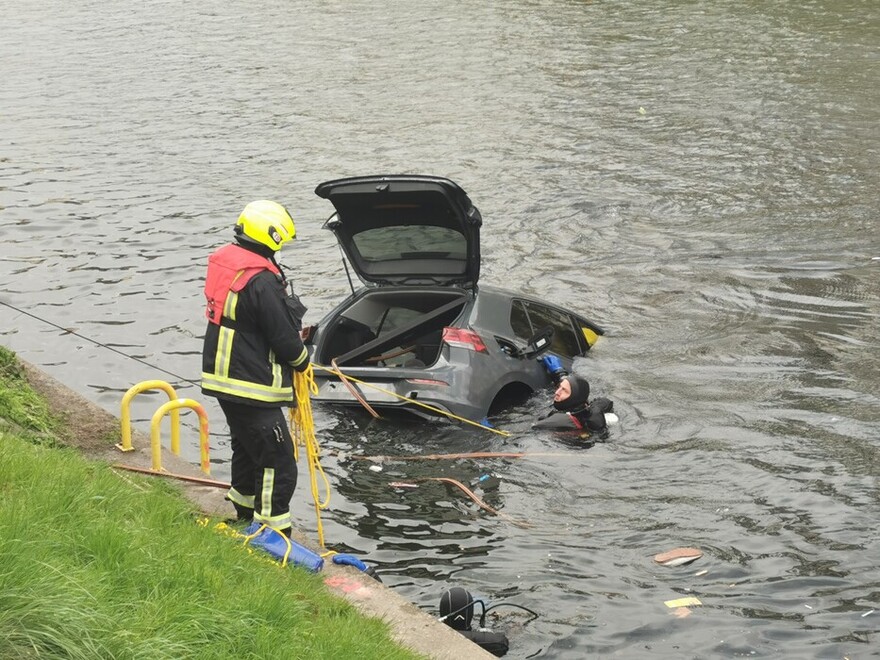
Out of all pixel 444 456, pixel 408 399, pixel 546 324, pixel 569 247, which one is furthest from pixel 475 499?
pixel 569 247

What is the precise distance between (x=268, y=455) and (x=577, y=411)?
396cm

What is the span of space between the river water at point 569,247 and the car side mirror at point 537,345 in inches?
20.6

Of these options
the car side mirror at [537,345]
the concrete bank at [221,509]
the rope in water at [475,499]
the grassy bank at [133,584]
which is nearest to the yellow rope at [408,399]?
the rope in water at [475,499]

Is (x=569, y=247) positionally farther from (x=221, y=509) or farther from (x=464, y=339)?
(x=221, y=509)

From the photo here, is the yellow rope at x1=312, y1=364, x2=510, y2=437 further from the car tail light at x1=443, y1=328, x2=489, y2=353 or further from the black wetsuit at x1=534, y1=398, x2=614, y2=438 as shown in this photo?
the car tail light at x1=443, y1=328, x2=489, y2=353

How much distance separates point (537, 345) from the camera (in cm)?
1131

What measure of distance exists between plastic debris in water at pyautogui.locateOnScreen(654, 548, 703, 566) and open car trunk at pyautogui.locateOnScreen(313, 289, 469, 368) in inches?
134

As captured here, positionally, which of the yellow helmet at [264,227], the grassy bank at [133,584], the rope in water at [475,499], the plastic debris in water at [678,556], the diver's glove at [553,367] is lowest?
the rope in water at [475,499]

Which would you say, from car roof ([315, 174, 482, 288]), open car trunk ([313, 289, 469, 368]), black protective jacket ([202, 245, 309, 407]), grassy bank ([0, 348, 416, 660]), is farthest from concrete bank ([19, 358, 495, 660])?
car roof ([315, 174, 482, 288])

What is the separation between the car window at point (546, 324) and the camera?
11616 millimetres

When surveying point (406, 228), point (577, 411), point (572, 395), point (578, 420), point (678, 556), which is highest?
point (406, 228)

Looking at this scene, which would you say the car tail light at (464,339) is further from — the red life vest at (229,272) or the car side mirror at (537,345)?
the red life vest at (229,272)

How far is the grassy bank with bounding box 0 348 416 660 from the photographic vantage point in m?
4.46

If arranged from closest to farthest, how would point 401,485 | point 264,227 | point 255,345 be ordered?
point 264,227 < point 255,345 < point 401,485
